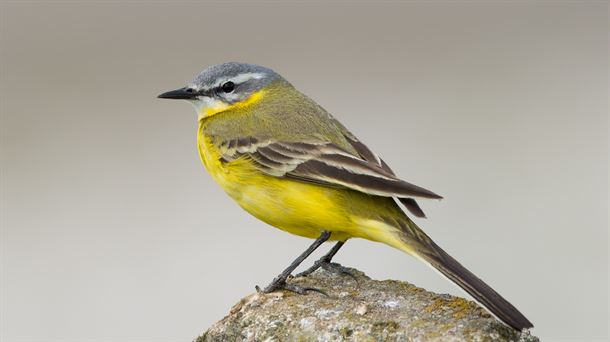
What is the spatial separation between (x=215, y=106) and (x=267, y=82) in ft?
1.64

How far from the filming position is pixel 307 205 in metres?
6.19

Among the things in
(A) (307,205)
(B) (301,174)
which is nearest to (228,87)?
(B) (301,174)

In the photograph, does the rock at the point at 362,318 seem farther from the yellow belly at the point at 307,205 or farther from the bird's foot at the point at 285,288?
the yellow belly at the point at 307,205

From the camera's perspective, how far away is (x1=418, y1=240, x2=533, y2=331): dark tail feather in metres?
4.91

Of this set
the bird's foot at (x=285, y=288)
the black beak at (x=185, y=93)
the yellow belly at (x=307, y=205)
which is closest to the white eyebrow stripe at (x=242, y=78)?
the black beak at (x=185, y=93)

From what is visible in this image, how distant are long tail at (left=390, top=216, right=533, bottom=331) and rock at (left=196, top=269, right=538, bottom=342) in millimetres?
137

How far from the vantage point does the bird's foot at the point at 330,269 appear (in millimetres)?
6445

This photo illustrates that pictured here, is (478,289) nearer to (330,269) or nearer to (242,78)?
(330,269)

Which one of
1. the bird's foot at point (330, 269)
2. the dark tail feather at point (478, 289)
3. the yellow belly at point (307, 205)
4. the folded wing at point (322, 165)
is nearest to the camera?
the dark tail feather at point (478, 289)

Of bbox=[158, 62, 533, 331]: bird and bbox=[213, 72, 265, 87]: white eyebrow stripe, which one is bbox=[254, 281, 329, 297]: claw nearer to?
bbox=[158, 62, 533, 331]: bird

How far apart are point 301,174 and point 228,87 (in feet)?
5.13

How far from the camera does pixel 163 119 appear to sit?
12.1m

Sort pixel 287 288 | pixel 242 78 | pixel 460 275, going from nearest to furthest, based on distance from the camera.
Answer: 1. pixel 460 275
2. pixel 287 288
3. pixel 242 78

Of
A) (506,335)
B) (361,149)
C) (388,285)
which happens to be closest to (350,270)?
(388,285)
